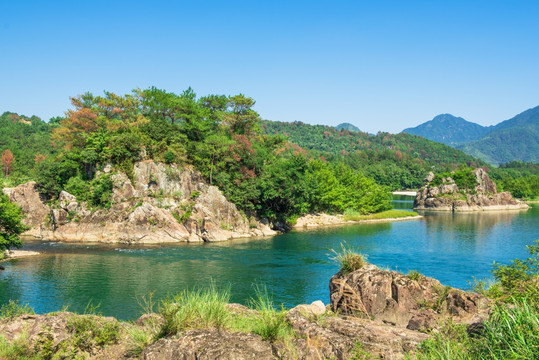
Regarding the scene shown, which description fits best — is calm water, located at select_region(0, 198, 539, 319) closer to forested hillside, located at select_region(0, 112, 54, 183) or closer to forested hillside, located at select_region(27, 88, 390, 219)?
forested hillside, located at select_region(27, 88, 390, 219)

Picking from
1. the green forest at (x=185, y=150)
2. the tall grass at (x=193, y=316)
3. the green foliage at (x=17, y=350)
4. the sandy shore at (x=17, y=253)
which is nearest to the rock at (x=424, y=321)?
the tall grass at (x=193, y=316)

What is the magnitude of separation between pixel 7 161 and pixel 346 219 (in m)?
64.2

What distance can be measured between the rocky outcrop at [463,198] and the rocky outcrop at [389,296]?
3445 inches

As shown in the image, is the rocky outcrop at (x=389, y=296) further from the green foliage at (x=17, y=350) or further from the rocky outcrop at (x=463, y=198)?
the rocky outcrop at (x=463, y=198)

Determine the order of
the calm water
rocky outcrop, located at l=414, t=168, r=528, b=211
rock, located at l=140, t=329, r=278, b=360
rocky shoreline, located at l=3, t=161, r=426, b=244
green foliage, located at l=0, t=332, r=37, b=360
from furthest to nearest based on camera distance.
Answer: rocky outcrop, located at l=414, t=168, r=528, b=211 → rocky shoreline, located at l=3, t=161, r=426, b=244 → the calm water → green foliage, located at l=0, t=332, r=37, b=360 → rock, located at l=140, t=329, r=278, b=360

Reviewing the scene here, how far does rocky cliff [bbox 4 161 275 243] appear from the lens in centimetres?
4453

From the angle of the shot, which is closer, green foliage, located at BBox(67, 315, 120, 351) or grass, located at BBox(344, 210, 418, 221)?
green foliage, located at BBox(67, 315, 120, 351)

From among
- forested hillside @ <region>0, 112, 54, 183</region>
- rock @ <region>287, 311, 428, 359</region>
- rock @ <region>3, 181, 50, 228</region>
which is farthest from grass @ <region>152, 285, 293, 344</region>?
forested hillside @ <region>0, 112, 54, 183</region>

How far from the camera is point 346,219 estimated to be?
66000 millimetres

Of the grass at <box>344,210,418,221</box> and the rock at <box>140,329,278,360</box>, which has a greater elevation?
the rock at <box>140,329,278,360</box>

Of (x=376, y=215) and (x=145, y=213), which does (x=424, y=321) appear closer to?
(x=145, y=213)

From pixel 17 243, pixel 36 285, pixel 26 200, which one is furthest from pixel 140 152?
pixel 36 285

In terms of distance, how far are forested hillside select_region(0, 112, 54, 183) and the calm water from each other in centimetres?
3231

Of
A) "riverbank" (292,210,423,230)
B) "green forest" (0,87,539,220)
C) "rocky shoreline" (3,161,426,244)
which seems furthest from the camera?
"riverbank" (292,210,423,230)
